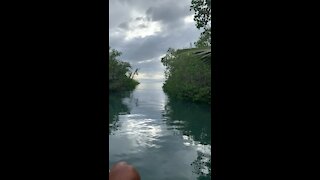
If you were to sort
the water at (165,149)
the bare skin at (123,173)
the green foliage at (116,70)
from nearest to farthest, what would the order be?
the bare skin at (123,173) < the water at (165,149) < the green foliage at (116,70)

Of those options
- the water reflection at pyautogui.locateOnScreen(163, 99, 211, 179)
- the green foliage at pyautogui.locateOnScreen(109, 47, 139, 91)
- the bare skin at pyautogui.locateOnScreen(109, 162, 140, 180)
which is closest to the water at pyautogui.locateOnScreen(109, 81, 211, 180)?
the water reflection at pyautogui.locateOnScreen(163, 99, 211, 179)

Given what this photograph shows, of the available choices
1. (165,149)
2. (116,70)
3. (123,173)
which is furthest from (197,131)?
(116,70)

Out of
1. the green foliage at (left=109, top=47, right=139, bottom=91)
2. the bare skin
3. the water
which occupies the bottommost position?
the water

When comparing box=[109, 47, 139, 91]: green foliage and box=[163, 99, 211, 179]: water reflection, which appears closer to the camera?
box=[163, 99, 211, 179]: water reflection

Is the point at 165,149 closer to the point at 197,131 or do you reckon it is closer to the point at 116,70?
the point at 197,131

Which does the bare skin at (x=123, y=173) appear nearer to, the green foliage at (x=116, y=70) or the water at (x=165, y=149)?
the water at (x=165, y=149)

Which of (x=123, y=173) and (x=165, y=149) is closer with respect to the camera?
(x=123, y=173)

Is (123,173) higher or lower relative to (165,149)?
higher

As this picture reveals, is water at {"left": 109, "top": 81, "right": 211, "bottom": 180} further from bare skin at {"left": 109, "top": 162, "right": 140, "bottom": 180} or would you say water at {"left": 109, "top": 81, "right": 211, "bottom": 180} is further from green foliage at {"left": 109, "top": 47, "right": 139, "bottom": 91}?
green foliage at {"left": 109, "top": 47, "right": 139, "bottom": 91}

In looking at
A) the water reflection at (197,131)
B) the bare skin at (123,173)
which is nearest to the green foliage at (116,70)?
the water reflection at (197,131)
